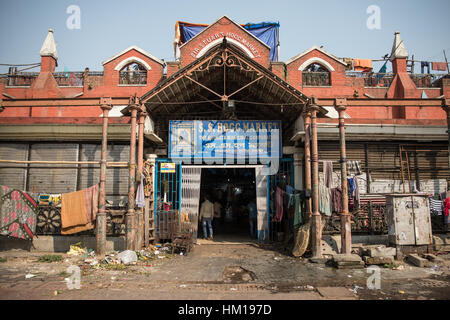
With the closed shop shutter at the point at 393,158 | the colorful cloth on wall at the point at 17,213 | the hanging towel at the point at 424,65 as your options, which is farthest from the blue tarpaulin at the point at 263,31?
the colorful cloth on wall at the point at 17,213

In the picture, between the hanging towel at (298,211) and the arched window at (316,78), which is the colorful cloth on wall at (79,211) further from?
the arched window at (316,78)

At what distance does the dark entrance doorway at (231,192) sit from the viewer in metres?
16.6

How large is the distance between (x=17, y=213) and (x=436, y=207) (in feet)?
49.6

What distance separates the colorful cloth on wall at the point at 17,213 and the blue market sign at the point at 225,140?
521 cm

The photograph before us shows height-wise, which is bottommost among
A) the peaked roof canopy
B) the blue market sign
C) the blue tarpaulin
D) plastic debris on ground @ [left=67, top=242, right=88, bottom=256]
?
plastic debris on ground @ [left=67, top=242, right=88, bottom=256]

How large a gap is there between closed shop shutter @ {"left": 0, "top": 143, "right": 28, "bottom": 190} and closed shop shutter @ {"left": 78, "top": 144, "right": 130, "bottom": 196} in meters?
2.33

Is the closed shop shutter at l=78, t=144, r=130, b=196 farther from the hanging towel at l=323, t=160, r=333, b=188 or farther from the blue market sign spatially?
the hanging towel at l=323, t=160, r=333, b=188

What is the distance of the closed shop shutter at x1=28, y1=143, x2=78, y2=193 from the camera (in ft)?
33.9

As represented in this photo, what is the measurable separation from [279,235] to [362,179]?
13.2 ft

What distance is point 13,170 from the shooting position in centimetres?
1047

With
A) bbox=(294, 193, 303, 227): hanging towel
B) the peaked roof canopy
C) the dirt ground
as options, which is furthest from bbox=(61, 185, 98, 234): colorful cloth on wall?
bbox=(294, 193, 303, 227): hanging towel

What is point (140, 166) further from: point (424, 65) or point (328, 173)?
point (424, 65)

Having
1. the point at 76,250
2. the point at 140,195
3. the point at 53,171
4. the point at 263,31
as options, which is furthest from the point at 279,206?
the point at 263,31
